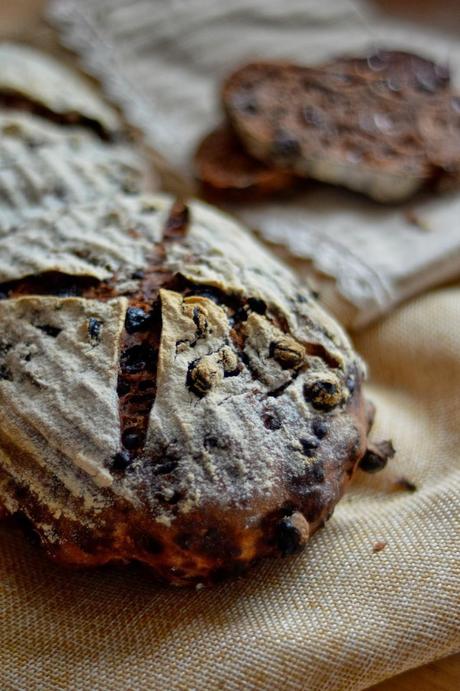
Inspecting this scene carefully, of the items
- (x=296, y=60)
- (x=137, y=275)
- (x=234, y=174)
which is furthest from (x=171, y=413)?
(x=296, y=60)

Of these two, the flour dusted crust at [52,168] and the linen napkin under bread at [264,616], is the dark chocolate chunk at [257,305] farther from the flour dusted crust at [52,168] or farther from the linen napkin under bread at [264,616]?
the flour dusted crust at [52,168]

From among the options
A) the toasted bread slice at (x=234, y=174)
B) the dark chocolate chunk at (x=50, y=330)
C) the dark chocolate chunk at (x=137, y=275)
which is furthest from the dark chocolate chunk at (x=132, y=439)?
the toasted bread slice at (x=234, y=174)

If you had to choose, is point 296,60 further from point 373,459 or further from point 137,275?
point 373,459

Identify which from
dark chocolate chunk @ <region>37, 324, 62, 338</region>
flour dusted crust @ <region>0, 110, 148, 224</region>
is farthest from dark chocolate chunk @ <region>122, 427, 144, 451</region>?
flour dusted crust @ <region>0, 110, 148, 224</region>

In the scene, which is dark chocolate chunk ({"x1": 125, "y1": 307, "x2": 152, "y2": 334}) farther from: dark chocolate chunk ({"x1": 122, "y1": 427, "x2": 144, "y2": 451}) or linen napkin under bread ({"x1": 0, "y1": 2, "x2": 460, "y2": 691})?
linen napkin under bread ({"x1": 0, "y1": 2, "x2": 460, "y2": 691})

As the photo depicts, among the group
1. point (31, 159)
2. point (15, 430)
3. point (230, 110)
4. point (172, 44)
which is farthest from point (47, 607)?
point (172, 44)

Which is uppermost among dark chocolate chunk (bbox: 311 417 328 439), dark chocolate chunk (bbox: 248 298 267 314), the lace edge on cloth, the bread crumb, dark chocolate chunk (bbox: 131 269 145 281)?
dark chocolate chunk (bbox: 248 298 267 314)
